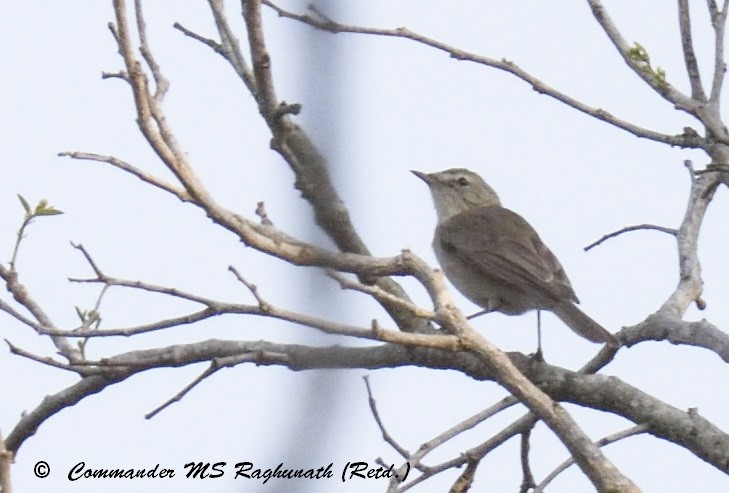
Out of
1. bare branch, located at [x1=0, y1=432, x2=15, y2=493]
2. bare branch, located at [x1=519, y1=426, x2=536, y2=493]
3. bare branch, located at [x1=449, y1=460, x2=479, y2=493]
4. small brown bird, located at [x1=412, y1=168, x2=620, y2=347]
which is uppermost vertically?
small brown bird, located at [x1=412, y1=168, x2=620, y2=347]

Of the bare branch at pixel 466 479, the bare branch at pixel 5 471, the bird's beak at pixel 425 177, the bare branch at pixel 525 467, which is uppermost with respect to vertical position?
the bird's beak at pixel 425 177

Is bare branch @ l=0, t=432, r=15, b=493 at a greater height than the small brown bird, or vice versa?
the small brown bird

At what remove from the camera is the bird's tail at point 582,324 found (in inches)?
249

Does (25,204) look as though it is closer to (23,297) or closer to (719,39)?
(23,297)

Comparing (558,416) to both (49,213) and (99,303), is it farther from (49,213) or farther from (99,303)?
(49,213)

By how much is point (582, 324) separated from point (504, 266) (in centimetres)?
128

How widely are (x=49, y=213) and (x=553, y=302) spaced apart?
3711mm

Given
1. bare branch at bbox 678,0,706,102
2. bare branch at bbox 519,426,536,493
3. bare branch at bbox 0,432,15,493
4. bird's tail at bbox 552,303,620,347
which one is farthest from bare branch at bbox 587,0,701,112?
bare branch at bbox 0,432,15,493

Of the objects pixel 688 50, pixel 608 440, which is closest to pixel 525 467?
pixel 608 440

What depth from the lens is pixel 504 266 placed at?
8.52m

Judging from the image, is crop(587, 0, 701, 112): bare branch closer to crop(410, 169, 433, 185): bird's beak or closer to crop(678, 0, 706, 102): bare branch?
crop(678, 0, 706, 102): bare branch

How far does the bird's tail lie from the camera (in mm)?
6334

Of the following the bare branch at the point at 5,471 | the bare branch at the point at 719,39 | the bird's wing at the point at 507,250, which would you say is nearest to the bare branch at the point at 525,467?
the bare branch at the point at 719,39

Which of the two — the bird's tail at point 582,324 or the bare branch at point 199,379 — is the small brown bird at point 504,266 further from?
the bare branch at point 199,379
